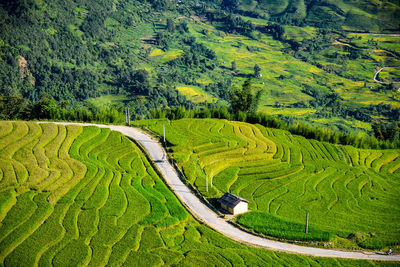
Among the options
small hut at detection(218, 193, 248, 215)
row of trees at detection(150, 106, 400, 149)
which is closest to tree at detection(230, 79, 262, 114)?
row of trees at detection(150, 106, 400, 149)

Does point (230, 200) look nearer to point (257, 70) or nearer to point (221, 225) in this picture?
point (221, 225)

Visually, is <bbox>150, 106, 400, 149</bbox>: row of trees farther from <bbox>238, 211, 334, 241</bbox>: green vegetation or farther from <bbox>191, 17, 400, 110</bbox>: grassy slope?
<bbox>191, 17, 400, 110</bbox>: grassy slope

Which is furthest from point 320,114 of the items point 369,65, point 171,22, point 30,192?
point 30,192

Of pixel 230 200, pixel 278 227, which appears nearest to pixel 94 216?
pixel 230 200

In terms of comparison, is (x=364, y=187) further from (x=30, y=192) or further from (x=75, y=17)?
(x=75, y=17)

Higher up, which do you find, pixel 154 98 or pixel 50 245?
pixel 50 245

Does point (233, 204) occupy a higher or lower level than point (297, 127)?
higher

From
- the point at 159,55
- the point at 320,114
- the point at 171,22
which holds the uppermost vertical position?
the point at 171,22
